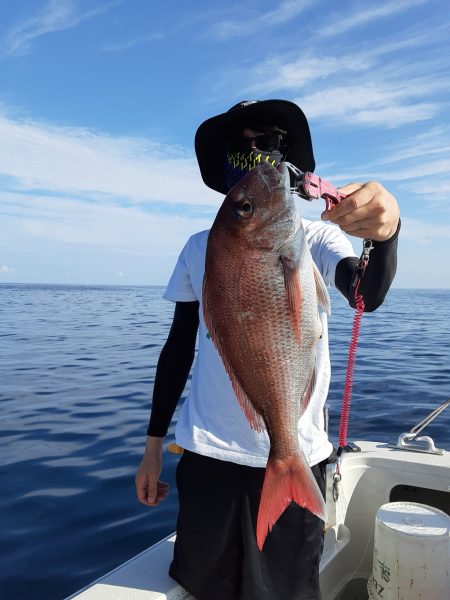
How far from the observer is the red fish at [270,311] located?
1.67 meters

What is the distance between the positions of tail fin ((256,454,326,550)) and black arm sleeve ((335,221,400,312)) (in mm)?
641

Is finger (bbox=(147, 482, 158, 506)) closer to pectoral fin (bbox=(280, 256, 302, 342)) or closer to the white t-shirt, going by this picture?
the white t-shirt

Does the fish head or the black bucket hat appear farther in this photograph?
the black bucket hat

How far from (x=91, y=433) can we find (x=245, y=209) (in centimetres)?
665

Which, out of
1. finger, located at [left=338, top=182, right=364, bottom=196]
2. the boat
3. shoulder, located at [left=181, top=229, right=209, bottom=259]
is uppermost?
finger, located at [left=338, top=182, right=364, bottom=196]

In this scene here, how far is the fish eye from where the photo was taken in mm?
1689

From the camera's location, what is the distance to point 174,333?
2.68 meters

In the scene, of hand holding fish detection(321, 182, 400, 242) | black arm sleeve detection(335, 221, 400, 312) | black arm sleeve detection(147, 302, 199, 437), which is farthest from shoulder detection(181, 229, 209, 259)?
hand holding fish detection(321, 182, 400, 242)

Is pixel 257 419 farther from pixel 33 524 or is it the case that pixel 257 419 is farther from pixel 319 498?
pixel 33 524

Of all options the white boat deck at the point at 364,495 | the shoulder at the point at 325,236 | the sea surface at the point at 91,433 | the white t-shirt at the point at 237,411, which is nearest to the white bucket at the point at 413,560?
the white boat deck at the point at 364,495

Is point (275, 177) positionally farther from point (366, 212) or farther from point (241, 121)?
point (241, 121)

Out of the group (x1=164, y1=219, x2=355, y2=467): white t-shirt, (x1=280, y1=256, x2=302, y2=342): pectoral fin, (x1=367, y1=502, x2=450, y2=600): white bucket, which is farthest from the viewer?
(x1=367, y1=502, x2=450, y2=600): white bucket

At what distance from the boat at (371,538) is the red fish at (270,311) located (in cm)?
116

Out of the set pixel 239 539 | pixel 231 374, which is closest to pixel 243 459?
pixel 239 539
